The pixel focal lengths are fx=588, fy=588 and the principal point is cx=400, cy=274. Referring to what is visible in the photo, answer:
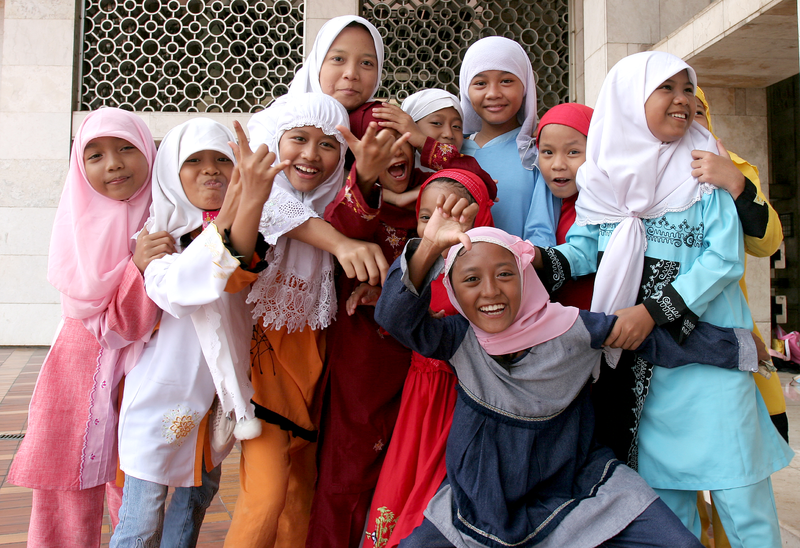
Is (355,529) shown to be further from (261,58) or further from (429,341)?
(261,58)

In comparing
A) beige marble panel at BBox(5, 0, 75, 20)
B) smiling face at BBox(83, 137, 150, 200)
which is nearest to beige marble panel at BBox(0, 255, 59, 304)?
beige marble panel at BBox(5, 0, 75, 20)

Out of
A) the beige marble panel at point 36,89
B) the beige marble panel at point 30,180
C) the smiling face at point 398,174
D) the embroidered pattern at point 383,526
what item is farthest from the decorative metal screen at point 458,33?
the embroidered pattern at point 383,526

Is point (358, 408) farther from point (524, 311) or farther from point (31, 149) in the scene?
point (31, 149)

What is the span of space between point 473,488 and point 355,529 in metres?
0.53

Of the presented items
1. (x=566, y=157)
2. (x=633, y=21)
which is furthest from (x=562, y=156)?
(x=633, y=21)

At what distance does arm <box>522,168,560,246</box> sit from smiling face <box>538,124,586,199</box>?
5cm

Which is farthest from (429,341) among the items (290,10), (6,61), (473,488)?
(6,61)

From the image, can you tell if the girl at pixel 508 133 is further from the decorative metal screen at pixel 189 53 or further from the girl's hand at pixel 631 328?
the decorative metal screen at pixel 189 53

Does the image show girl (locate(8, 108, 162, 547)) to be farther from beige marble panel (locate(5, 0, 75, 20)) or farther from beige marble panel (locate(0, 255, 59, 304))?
beige marble panel (locate(5, 0, 75, 20))

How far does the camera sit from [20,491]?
3.07 meters

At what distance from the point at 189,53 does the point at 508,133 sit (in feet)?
16.4

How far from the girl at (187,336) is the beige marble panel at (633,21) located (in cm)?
397

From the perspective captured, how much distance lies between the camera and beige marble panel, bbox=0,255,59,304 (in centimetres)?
625

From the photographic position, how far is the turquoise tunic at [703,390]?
1.73 metres
